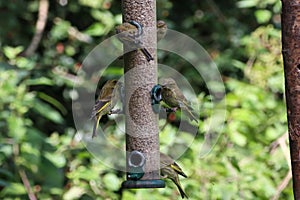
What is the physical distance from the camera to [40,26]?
7.14 m

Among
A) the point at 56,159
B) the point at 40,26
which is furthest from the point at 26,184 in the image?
the point at 40,26

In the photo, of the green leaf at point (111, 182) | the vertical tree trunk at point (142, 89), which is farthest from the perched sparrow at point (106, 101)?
the green leaf at point (111, 182)

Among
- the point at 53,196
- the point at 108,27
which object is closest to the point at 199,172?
the point at 53,196

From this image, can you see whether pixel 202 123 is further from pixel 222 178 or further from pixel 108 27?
pixel 108 27

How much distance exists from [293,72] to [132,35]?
0.76 metres

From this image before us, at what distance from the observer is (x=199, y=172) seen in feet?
15.4

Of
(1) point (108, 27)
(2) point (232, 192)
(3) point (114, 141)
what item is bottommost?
(2) point (232, 192)

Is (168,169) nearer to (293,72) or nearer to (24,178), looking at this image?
(293,72)

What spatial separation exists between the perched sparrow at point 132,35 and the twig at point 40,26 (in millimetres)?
3506

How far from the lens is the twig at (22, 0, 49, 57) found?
279 inches

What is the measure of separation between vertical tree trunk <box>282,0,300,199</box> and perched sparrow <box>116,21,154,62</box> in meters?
0.69

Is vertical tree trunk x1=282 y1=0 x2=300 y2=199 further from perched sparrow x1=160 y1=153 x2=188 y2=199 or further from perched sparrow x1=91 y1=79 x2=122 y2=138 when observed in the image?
perched sparrow x1=91 y1=79 x2=122 y2=138

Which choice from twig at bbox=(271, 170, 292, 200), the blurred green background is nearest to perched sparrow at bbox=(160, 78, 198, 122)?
the blurred green background

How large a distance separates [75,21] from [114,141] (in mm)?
2400
